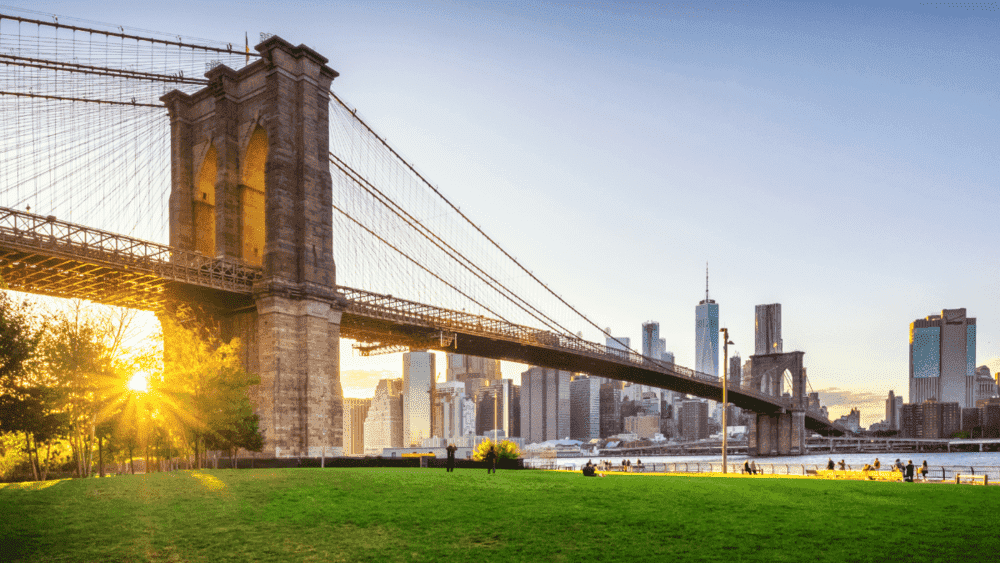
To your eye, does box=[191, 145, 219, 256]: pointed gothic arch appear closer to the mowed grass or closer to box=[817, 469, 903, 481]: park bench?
the mowed grass

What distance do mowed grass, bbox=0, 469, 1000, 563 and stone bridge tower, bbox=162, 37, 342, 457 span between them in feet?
59.6

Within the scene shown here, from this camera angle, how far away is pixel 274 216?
129 ft

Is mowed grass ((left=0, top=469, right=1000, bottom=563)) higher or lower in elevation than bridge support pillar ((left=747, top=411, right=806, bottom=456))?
higher

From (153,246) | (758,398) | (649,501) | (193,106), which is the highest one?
(193,106)

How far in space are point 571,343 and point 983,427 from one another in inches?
6808

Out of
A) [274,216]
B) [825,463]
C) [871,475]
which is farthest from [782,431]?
[274,216]

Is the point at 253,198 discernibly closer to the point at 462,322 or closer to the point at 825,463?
the point at 462,322

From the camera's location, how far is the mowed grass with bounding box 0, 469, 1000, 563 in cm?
1059

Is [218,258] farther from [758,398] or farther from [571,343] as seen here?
[758,398]

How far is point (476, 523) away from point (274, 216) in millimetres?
29585

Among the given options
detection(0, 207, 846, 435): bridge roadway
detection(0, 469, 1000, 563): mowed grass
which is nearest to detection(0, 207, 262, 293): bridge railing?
detection(0, 207, 846, 435): bridge roadway

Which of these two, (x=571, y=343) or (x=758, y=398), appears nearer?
(x=571, y=343)

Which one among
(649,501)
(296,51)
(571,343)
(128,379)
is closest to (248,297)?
(128,379)

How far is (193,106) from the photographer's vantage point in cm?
4578
